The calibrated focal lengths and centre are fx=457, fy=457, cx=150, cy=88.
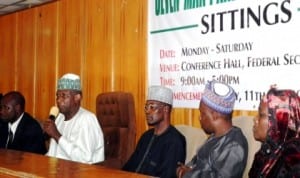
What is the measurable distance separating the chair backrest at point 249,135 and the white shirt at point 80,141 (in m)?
1.21

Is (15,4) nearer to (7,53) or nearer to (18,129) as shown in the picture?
(7,53)

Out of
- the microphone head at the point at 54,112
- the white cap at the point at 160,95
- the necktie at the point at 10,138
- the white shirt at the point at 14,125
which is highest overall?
the white cap at the point at 160,95

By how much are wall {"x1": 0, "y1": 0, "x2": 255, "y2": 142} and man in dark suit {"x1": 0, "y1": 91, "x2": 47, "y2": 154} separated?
835mm

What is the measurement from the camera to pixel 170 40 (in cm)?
424

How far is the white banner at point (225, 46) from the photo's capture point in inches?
130

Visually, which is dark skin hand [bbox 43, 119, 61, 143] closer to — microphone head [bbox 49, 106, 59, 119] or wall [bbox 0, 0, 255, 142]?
microphone head [bbox 49, 106, 59, 119]

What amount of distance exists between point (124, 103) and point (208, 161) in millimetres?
1625

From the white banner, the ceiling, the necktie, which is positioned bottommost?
the necktie

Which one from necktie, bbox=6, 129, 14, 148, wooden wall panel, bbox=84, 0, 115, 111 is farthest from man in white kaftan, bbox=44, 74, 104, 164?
wooden wall panel, bbox=84, 0, 115, 111

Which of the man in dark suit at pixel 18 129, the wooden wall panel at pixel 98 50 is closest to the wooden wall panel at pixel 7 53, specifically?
the wooden wall panel at pixel 98 50

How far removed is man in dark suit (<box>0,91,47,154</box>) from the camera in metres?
4.54

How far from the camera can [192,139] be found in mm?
3611

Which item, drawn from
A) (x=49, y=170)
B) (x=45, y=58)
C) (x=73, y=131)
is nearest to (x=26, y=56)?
(x=45, y=58)

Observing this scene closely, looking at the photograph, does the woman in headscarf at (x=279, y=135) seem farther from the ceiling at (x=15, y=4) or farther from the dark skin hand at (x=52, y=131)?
the ceiling at (x=15, y=4)
